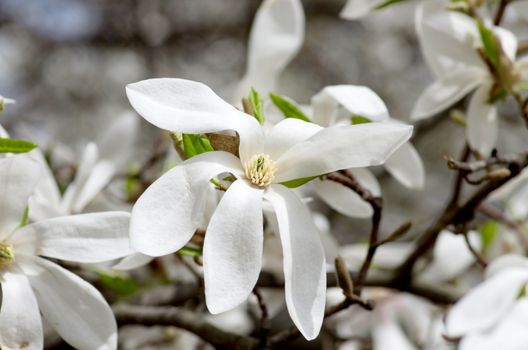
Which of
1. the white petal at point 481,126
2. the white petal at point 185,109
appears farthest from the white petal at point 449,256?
the white petal at point 185,109

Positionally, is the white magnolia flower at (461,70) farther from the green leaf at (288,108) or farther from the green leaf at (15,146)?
the green leaf at (15,146)

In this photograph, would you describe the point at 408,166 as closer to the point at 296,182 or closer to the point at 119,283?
the point at 296,182

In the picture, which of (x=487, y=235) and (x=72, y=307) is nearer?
(x=72, y=307)

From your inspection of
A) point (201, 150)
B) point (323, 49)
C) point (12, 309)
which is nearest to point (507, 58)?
point (201, 150)

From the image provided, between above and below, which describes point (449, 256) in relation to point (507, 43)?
below

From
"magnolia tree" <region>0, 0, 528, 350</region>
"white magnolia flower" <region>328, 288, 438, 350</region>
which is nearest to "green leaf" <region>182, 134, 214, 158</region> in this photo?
"magnolia tree" <region>0, 0, 528, 350</region>

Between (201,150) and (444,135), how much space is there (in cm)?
250

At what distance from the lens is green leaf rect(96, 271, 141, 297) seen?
90 cm

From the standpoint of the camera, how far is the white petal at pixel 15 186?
1.88 ft

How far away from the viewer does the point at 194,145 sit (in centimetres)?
57

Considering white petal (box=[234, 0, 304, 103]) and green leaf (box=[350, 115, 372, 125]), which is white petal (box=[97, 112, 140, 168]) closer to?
white petal (box=[234, 0, 304, 103])

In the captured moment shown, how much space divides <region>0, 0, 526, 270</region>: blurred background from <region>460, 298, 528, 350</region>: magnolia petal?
4.82 feet

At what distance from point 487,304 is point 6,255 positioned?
0.43 m

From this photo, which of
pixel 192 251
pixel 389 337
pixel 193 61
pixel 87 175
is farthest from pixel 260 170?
pixel 193 61
